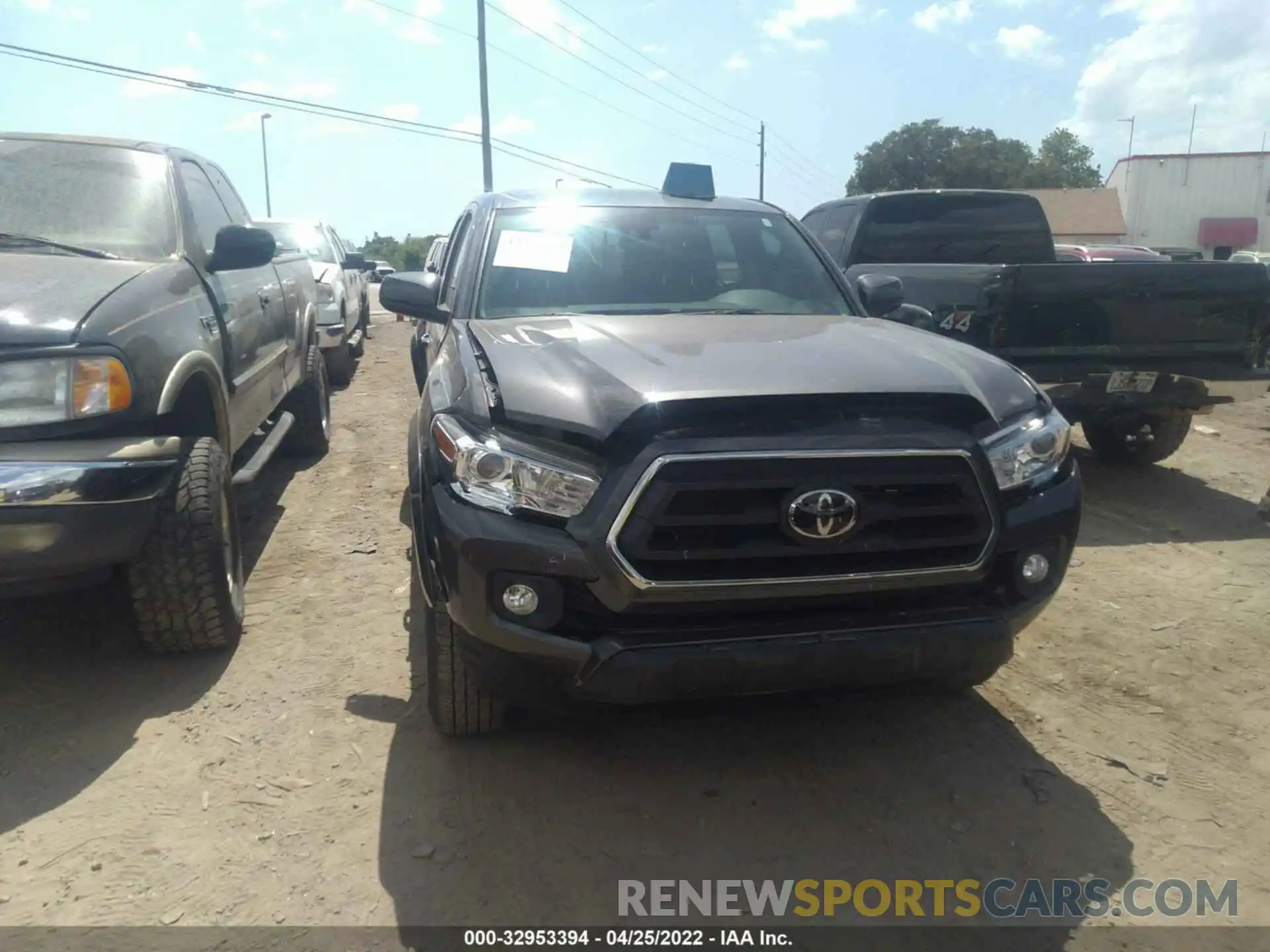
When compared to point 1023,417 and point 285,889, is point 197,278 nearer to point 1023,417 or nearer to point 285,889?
point 285,889

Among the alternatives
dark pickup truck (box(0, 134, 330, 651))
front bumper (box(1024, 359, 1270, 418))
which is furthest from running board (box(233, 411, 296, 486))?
front bumper (box(1024, 359, 1270, 418))

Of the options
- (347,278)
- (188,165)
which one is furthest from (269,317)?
(347,278)

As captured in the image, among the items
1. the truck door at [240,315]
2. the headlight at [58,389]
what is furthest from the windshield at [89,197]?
the headlight at [58,389]

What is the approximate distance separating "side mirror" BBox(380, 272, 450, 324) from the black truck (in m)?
1.16

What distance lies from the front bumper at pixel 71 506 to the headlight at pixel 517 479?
1.19 metres

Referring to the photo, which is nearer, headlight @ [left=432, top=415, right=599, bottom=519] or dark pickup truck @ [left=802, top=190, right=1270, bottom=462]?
headlight @ [left=432, top=415, right=599, bottom=519]

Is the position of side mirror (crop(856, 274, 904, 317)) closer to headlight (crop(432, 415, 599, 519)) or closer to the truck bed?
the truck bed

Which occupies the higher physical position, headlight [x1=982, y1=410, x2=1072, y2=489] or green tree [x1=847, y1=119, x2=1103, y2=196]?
green tree [x1=847, y1=119, x2=1103, y2=196]

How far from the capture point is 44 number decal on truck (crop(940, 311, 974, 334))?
5.73 meters

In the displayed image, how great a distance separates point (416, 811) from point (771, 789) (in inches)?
40.6

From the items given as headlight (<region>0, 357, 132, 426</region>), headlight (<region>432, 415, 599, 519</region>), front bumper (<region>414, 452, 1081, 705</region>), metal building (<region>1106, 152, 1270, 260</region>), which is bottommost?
front bumper (<region>414, 452, 1081, 705</region>)

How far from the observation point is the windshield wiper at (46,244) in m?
3.68

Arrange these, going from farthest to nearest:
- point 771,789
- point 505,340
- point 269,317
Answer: point 269,317
point 505,340
point 771,789

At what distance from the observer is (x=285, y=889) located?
7.95 ft
